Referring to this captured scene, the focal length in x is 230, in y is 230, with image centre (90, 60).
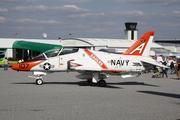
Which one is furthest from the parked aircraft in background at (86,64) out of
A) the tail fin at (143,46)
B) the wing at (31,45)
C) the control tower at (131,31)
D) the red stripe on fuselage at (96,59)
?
the control tower at (131,31)

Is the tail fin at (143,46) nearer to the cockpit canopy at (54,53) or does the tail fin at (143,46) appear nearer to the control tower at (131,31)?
the cockpit canopy at (54,53)

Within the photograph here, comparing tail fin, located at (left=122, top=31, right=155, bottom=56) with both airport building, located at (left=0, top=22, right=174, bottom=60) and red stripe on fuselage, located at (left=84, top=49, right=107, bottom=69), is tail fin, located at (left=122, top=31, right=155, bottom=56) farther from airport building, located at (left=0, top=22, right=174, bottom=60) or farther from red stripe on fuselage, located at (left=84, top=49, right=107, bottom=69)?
airport building, located at (left=0, top=22, right=174, bottom=60)

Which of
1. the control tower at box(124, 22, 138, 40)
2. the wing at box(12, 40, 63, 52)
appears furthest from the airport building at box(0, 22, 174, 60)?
the control tower at box(124, 22, 138, 40)

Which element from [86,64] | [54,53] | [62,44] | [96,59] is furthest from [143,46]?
[62,44]

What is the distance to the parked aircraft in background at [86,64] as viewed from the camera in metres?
14.4

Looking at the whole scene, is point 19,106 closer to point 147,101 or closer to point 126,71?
point 147,101

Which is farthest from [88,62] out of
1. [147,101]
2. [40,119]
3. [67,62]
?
[40,119]

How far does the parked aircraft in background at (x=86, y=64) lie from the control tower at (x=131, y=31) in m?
84.2

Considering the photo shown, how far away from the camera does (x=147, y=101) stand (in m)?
9.66

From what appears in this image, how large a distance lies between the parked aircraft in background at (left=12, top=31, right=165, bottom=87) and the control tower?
84203mm

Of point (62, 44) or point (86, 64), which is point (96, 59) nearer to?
point (86, 64)

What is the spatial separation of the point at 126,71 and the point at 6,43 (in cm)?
3931

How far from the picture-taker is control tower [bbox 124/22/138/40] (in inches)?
3866

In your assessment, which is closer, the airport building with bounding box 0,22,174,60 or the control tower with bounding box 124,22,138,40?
the airport building with bounding box 0,22,174,60
